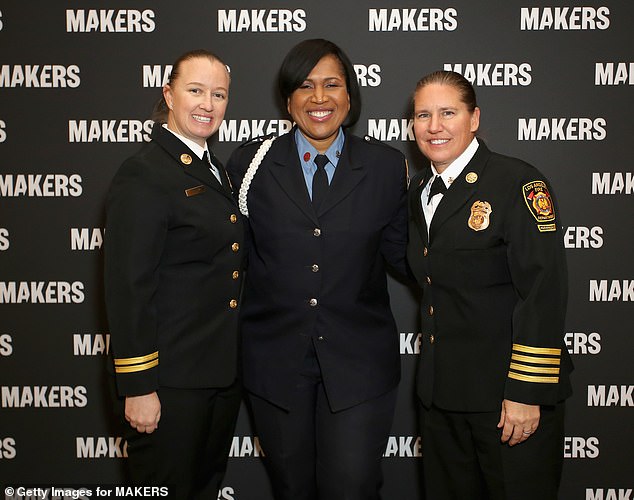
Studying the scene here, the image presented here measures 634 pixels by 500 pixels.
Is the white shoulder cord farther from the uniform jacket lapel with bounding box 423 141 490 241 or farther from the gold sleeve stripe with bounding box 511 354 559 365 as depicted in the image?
the gold sleeve stripe with bounding box 511 354 559 365

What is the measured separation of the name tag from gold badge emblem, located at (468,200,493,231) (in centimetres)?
77

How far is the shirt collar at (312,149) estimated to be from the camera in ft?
6.52

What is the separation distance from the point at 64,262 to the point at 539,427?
1954 mm

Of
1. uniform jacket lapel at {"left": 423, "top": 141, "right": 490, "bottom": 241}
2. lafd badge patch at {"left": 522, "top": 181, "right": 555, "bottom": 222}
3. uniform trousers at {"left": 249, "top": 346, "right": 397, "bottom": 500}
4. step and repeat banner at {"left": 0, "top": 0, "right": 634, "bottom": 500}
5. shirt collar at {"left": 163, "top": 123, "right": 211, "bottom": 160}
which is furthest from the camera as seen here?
step and repeat banner at {"left": 0, "top": 0, "right": 634, "bottom": 500}

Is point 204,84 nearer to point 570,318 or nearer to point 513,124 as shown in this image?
point 513,124

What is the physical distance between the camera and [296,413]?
1945mm

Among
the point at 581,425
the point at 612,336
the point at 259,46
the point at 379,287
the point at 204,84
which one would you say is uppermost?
the point at 259,46

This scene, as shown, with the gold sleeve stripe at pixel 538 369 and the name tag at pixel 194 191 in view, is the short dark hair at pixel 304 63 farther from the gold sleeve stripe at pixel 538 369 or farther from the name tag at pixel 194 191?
the gold sleeve stripe at pixel 538 369

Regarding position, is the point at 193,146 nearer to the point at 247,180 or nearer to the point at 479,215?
the point at 247,180

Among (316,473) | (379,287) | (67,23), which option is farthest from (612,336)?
(67,23)

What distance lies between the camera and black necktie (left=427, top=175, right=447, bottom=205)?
180cm

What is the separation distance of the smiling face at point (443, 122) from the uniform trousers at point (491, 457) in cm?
77
